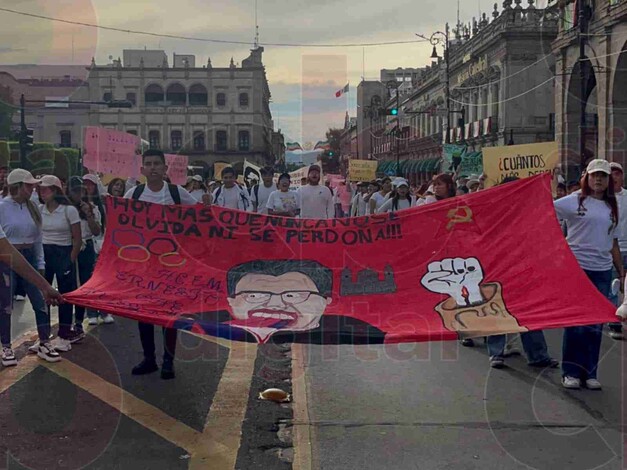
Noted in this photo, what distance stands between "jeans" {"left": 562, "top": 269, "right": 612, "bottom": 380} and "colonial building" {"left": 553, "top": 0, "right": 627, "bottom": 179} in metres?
18.4

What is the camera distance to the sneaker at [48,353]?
7.11 m

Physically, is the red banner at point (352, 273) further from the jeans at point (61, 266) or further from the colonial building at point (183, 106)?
the colonial building at point (183, 106)

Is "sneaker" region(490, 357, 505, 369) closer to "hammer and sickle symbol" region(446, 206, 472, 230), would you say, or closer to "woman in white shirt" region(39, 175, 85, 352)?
"hammer and sickle symbol" region(446, 206, 472, 230)

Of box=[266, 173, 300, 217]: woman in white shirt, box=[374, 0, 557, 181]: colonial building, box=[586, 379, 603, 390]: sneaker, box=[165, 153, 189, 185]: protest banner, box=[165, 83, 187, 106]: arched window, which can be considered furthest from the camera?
box=[165, 83, 187, 106]: arched window

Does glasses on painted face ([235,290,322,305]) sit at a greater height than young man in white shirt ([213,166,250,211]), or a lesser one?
lesser

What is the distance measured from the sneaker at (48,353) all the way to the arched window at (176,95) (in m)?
95.2

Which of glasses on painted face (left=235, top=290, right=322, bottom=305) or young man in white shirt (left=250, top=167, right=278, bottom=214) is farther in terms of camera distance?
young man in white shirt (left=250, top=167, right=278, bottom=214)

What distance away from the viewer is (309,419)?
5594 millimetres

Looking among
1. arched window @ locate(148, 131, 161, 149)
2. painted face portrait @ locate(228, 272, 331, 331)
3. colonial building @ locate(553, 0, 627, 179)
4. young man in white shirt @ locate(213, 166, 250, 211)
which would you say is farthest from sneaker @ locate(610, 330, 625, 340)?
arched window @ locate(148, 131, 161, 149)

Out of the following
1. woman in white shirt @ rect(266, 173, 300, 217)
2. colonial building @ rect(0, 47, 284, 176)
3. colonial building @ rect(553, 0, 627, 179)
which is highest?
colonial building @ rect(0, 47, 284, 176)

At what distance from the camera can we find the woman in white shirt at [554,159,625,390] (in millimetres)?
6387

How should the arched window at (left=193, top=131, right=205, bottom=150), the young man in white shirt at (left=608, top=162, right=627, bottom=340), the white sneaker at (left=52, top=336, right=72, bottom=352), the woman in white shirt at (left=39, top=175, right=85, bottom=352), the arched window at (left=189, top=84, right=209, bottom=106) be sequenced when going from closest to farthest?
1. the white sneaker at (left=52, top=336, right=72, bottom=352)
2. the woman in white shirt at (left=39, top=175, right=85, bottom=352)
3. the young man in white shirt at (left=608, top=162, right=627, bottom=340)
4. the arched window at (left=193, top=131, right=205, bottom=150)
5. the arched window at (left=189, top=84, right=209, bottom=106)

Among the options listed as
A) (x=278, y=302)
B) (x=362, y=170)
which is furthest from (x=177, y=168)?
(x=278, y=302)

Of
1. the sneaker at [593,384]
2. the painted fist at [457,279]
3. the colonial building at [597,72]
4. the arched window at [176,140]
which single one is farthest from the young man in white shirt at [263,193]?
the arched window at [176,140]
